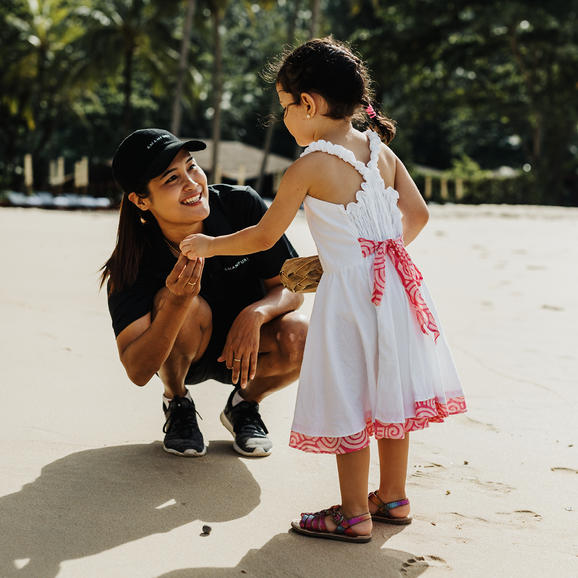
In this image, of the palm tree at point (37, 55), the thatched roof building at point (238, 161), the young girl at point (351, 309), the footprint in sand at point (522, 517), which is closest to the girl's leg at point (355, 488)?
the young girl at point (351, 309)

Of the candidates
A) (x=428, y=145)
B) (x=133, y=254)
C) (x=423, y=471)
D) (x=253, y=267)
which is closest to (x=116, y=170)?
(x=133, y=254)

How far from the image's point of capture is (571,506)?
8.56 ft

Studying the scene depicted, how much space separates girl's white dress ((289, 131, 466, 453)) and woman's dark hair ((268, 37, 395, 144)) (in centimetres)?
15

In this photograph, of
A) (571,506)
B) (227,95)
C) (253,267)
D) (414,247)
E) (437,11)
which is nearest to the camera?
(571,506)

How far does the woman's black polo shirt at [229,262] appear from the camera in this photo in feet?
10.2

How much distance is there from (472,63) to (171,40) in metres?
10.5

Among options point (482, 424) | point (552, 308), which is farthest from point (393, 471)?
point (552, 308)

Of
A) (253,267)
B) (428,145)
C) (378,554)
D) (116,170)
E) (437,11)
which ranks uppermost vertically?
(437,11)

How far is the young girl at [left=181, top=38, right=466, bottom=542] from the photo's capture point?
236 cm

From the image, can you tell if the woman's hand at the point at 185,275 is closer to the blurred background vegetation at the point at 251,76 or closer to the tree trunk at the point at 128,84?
the blurred background vegetation at the point at 251,76

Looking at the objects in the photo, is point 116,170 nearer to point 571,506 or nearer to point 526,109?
point 571,506

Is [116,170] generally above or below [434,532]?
above

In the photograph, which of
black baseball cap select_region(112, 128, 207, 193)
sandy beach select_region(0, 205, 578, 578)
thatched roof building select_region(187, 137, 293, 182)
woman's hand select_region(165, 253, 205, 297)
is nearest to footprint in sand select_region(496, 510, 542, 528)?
sandy beach select_region(0, 205, 578, 578)

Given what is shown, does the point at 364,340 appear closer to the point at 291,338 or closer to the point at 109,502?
the point at 291,338
